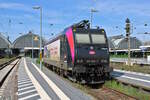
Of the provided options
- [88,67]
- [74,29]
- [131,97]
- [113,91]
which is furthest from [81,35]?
[131,97]

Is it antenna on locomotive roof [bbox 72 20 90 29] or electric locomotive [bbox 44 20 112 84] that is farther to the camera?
antenna on locomotive roof [bbox 72 20 90 29]

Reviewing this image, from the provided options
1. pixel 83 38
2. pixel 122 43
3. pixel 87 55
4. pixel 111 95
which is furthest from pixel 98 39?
pixel 122 43

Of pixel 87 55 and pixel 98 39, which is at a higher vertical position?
pixel 98 39

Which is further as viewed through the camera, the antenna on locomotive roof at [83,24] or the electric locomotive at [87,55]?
the antenna on locomotive roof at [83,24]

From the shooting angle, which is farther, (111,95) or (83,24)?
(83,24)

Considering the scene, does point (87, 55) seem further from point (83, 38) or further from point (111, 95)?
point (111, 95)

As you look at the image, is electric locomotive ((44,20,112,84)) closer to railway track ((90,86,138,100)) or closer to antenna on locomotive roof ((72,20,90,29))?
antenna on locomotive roof ((72,20,90,29))

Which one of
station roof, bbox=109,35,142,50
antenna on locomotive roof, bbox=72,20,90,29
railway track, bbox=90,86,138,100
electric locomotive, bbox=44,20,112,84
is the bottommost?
railway track, bbox=90,86,138,100

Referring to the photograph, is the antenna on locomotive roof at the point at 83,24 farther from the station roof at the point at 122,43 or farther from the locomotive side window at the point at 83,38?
the station roof at the point at 122,43

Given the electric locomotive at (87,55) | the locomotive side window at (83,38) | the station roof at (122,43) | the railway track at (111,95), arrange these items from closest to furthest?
1. the railway track at (111,95)
2. the electric locomotive at (87,55)
3. the locomotive side window at (83,38)
4. the station roof at (122,43)

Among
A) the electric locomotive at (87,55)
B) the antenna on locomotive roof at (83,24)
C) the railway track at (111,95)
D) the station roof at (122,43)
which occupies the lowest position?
the railway track at (111,95)

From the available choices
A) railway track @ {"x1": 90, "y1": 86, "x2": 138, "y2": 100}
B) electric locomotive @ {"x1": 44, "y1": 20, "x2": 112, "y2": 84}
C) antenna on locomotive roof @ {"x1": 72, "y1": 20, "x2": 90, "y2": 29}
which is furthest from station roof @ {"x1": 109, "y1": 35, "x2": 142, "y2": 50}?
railway track @ {"x1": 90, "y1": 86, "x2": 138, "y2": 100}

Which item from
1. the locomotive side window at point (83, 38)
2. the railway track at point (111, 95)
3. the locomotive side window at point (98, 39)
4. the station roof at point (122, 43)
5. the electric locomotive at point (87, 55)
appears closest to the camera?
the railway track at point (111, 95)

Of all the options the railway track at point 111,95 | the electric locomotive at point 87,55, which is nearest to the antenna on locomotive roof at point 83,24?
the electric locomotive at point 87,55
